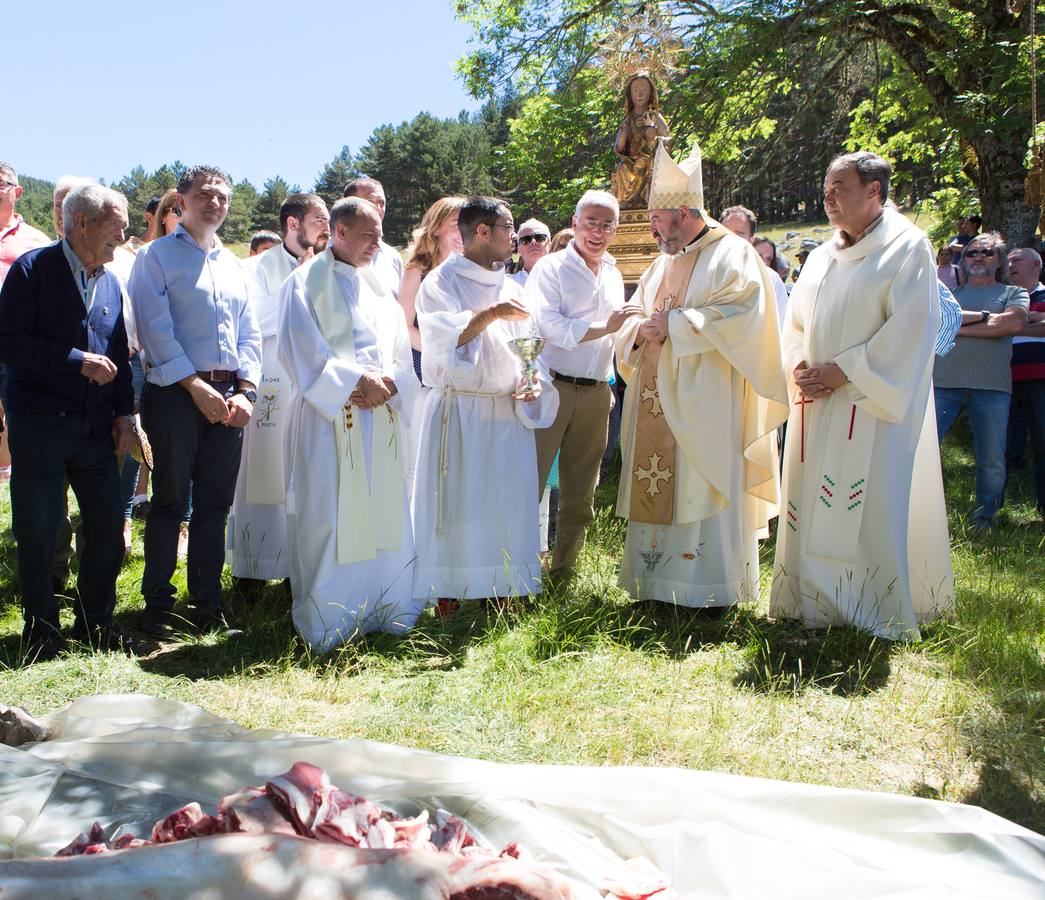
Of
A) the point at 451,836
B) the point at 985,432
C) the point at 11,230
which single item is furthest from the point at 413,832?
the point at 985,432

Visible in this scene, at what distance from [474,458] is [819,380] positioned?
6.17ft

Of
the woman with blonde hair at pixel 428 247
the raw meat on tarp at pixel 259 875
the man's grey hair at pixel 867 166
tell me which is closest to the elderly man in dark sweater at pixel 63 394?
the woman with blonde hair at pixel 428 247

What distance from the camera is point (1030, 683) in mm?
4562

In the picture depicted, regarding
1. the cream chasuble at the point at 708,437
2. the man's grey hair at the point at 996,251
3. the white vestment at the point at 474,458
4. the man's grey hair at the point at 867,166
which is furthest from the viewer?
the man's grey hair at the point at 996,251

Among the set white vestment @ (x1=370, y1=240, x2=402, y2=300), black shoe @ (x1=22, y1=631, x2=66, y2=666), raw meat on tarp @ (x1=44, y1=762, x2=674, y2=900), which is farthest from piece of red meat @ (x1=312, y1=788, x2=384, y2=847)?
white vestment @ (x1=370, y1=240, x2=402, y2=300)

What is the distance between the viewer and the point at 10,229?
629 cm

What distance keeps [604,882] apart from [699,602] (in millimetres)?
3025

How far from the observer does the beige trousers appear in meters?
6.16

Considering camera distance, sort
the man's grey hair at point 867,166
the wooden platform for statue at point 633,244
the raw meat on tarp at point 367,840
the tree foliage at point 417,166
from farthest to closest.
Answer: the tree foliage at point 417,166 < the wooden platform for statue at point 633,244 < the man's grey hair at point 867,166 < the raw meat on tarp at point 367,840

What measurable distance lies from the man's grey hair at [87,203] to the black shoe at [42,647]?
1902 millimetres

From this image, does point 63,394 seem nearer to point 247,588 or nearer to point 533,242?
point 247,588

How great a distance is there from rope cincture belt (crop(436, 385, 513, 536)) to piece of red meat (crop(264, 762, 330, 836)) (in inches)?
120

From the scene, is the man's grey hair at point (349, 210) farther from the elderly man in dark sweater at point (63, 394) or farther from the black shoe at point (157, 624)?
the black shoe at point (157, 624)

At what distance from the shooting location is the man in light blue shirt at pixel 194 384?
5.11 metres
